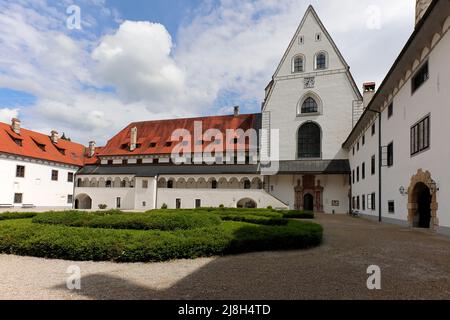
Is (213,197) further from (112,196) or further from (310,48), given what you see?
(310,48)

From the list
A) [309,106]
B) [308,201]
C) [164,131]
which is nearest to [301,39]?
[309,106]

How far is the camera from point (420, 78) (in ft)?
50.2

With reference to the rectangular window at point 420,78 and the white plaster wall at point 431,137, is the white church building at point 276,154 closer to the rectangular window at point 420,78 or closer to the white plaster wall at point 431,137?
the white plaster wall at point 431,137

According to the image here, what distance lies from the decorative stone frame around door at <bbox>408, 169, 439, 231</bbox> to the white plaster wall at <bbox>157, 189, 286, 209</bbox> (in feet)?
58.8

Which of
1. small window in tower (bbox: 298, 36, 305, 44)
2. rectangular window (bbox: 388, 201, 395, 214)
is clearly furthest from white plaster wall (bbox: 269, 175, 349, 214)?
small window in tower (bbox: 298, 36, 305, 44)

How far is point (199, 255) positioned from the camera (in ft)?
28.5

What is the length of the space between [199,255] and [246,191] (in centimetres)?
2739

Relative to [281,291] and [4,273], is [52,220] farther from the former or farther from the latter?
[281,291]

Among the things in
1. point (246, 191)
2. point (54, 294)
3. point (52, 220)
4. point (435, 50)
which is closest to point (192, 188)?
point (246, 191)

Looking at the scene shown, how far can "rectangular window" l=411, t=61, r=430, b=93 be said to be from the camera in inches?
573

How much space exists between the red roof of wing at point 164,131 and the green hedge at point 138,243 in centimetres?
3064

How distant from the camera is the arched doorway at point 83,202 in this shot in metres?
43.5

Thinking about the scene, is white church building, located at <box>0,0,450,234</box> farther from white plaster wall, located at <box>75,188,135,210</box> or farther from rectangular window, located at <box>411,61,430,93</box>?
rectangular window, located at <box>411,61,430,93</box>

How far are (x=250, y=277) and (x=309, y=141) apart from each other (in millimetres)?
33409
